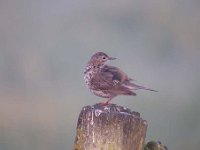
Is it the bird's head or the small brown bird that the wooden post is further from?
the bird's head

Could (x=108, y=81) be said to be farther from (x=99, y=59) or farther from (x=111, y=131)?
(x=111, y=131)

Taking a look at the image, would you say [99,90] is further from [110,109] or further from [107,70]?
[110,109]

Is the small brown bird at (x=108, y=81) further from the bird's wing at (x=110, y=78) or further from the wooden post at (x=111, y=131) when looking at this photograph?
the wooden post at (x=111, y=131)

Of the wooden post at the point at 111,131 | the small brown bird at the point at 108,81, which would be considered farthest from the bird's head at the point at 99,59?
the wooden post at the point at 111,131

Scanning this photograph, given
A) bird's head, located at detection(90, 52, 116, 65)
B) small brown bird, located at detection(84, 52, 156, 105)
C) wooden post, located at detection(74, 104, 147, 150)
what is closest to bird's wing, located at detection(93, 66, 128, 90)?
small brown bird, located at detection(84, 52, 156, 105)

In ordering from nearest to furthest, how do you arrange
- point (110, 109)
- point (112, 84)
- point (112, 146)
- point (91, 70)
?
point (112, 146)
point (110, 109)
point (112, 84)
point (91, 70)

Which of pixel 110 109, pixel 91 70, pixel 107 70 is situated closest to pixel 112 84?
pixel 107 70
